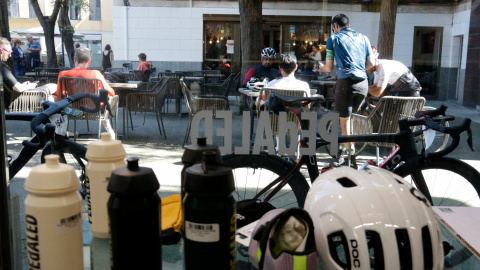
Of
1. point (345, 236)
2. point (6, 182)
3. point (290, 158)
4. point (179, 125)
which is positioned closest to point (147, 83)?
point (179, 125)

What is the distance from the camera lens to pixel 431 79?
9.95 feet

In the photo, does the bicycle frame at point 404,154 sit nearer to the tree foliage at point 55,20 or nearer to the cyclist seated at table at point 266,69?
the cyclist seated at table at point 266,69

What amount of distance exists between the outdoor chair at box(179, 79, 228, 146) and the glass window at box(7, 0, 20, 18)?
1.07 meters

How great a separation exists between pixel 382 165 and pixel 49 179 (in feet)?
6.69

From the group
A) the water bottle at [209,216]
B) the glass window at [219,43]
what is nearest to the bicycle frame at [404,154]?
the glass window at [219,43]

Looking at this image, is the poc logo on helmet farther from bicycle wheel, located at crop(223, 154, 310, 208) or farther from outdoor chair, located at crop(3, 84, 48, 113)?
outdoor chair, located at crop(3, 84, 48, 113)

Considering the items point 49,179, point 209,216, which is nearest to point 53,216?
point 49,179

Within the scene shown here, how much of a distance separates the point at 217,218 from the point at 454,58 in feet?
8.31

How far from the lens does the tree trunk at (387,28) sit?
2.91 metres

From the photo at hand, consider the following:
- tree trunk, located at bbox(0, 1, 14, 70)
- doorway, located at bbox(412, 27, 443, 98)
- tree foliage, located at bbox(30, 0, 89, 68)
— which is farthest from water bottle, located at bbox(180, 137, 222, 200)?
doorway, located at bbox(412, 27, 443, 98)

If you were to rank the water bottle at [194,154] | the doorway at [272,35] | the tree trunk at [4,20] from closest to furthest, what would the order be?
the water bottle at [194,154], the tree trunk at [4,20], the doorway at [272,35]

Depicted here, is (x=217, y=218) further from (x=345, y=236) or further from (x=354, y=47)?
(x=354, y=47)

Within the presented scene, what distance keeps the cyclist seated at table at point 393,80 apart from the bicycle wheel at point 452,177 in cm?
54

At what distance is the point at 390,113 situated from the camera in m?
3.13
